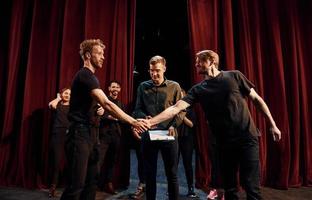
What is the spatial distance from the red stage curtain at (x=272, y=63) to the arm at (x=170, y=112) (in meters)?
1.59

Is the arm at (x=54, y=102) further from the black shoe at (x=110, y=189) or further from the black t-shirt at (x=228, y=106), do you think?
the black t-shirt at (x=228, y=106)

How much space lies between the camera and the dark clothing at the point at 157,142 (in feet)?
8.98

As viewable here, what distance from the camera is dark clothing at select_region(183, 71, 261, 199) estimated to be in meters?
2.28

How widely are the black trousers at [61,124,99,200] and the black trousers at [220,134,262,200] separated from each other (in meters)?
1.01

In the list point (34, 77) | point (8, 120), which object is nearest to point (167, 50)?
point (34, 77)

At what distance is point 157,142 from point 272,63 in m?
2.36

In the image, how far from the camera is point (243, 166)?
2305 mm

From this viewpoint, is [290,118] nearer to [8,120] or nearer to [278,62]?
[278,62]

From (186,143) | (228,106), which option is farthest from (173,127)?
(186,143)

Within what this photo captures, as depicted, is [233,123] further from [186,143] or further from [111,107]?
[186,143]

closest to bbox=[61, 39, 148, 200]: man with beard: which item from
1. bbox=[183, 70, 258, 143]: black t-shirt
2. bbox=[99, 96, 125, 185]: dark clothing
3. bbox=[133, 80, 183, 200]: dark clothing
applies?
bbox=[133, 80, 183, 200]: dark clothing

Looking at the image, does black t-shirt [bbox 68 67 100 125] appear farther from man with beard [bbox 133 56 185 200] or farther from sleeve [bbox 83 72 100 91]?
man with beard [bbox 133 56 185 200]

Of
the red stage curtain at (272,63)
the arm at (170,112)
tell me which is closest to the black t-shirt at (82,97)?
the arm at (170,112)

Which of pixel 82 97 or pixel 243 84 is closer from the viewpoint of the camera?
pixel 82 97
